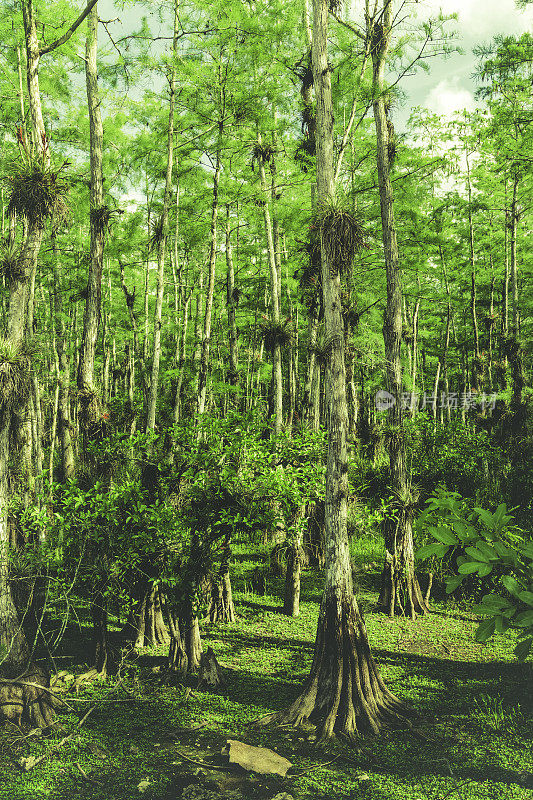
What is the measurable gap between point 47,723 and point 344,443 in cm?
434

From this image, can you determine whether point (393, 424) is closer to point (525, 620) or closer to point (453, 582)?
point (453, 582)

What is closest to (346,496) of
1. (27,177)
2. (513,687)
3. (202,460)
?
(202,460)

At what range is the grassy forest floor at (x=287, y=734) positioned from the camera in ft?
15.0

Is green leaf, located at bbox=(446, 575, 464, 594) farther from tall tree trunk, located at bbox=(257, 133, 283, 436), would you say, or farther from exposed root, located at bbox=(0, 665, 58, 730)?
tall tree trunk, located at bbox=(257, 133, 283, 436)

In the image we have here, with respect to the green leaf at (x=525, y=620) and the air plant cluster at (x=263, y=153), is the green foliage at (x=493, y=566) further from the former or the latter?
the air plant cluster at (x=263, y=153)

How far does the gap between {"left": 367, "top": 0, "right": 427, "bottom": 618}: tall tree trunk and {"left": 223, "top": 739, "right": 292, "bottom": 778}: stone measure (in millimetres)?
4589

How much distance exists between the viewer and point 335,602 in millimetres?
5676

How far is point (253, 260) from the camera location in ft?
70.4

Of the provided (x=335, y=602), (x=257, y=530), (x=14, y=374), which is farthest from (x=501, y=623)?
(x=257, y=530)

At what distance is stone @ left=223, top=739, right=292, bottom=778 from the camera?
473cm

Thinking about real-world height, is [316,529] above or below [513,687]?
above

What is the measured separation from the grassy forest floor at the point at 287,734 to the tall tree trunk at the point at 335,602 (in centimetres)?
25

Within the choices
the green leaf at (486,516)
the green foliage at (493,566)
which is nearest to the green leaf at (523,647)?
the green foliage at (493,566)

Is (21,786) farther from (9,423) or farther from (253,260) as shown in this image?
(253,260)
